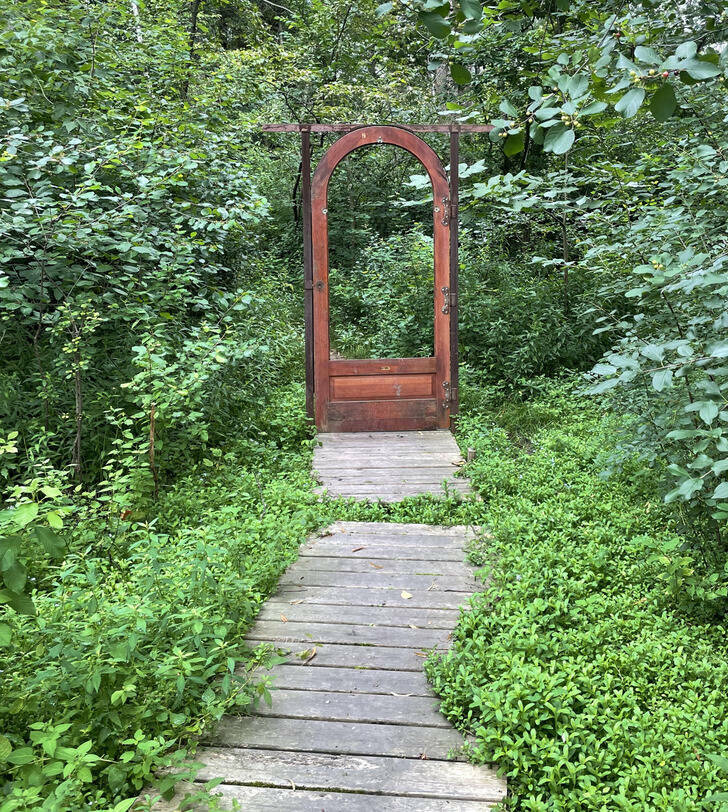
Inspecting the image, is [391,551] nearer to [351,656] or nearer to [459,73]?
[351,656]

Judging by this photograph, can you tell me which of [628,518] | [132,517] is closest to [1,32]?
[132,517]

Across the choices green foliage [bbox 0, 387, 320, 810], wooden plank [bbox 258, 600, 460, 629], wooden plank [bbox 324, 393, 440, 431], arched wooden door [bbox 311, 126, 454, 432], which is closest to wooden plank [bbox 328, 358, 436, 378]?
arched wooden door [bbox 311, 126, 454, 432]

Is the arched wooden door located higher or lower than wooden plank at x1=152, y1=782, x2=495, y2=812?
higher

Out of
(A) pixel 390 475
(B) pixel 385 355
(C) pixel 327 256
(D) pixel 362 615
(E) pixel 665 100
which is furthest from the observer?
(B) pixel 385 355

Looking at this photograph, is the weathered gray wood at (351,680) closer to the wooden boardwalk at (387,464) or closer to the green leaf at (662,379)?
the green leaf at (662,379)

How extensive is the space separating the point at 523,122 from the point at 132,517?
3.67m

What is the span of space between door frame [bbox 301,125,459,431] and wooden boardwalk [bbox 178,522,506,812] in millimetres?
2713

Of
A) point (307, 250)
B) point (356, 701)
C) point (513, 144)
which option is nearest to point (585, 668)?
point (356, 701)

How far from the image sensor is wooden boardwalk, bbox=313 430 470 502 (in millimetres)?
5062

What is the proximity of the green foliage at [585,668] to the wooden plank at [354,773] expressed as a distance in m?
0.11

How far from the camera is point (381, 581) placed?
12.2 feet

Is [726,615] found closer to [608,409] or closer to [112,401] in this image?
[608,409]

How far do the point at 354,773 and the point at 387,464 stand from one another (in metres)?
3.44

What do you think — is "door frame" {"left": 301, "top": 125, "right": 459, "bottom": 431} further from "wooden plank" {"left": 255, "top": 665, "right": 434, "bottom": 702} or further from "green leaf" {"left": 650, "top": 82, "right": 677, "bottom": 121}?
"green leaf" {"left": 650, "top": 82, "right": 677, "bottom": 121}
